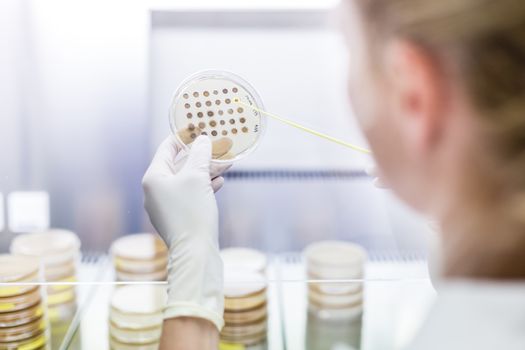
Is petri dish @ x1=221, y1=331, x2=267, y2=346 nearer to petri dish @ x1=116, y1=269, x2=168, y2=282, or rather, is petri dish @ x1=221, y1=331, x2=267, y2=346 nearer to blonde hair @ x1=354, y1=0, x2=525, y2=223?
petri dish @ x1=116, y1=269, x2=168, y2=282

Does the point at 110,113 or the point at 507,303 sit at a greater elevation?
the point at 110,113

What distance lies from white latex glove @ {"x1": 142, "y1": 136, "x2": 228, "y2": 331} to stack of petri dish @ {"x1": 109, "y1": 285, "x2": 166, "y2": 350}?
0.44 m

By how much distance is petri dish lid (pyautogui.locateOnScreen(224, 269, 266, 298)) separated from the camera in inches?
62.3

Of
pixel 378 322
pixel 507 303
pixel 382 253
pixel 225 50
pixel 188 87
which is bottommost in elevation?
pixel 378 322

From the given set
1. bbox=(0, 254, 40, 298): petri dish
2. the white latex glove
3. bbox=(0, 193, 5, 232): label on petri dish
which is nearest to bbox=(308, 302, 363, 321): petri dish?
the white latex glove

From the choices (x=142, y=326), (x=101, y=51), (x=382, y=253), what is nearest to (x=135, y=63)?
(x=101, y=51)

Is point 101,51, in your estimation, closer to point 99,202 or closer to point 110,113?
point 110,113

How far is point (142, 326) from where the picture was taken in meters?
1.55

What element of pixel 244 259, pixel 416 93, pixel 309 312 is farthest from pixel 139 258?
pixel 416 93

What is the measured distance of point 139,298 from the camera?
1602 mm

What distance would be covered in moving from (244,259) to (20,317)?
537 mm

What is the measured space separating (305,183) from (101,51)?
22.9 inches

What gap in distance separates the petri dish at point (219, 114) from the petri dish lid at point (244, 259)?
20.3 inches

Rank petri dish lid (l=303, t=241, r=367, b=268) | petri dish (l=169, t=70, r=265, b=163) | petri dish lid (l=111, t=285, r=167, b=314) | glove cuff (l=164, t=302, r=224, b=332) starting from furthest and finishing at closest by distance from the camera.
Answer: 1. petri dish lid (l=303, t=241, r=367, b=268)
2. petri dish lid (l=111, t=285, r=167, b=314)
3. petri dish (l=169, t=70, r=265, b=163)
4. glove cuff (l=164, t=302, r=224, b=332)
